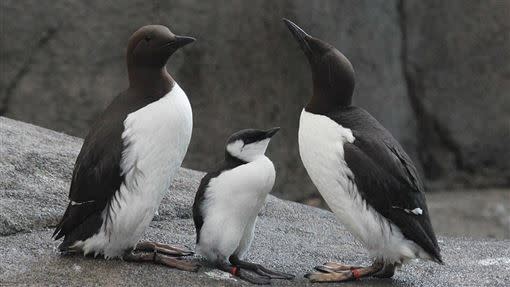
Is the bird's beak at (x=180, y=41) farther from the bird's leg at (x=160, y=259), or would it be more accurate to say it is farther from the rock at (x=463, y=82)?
the rock at (x=463, y=82)

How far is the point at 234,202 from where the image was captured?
3197mm

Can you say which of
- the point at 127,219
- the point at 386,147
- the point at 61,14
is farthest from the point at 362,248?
the point at 61,14

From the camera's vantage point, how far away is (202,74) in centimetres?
626

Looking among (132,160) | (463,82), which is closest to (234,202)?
(132,160)

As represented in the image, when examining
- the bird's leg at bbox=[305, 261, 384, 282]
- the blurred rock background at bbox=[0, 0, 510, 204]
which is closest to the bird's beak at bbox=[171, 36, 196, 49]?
the bird's leg at bbox=[305, 261, 384, 282]

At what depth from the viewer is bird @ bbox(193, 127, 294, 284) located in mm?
3201

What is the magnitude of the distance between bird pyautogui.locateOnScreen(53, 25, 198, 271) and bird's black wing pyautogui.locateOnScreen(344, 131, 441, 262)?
60 cm

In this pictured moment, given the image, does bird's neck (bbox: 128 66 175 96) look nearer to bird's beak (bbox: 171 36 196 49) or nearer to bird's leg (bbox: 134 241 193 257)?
bird's beak (bbox: 171 36 196 49)

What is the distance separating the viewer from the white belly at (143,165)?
3.13 m

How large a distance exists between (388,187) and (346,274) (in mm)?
365

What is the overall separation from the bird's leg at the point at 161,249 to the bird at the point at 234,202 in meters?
0.12

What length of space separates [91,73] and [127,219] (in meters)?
3.19

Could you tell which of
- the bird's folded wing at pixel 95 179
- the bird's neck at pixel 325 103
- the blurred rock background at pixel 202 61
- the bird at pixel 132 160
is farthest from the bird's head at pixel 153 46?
the blurred rock background at pixel 202 61

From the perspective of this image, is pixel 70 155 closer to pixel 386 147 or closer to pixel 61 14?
pixel 386 147
